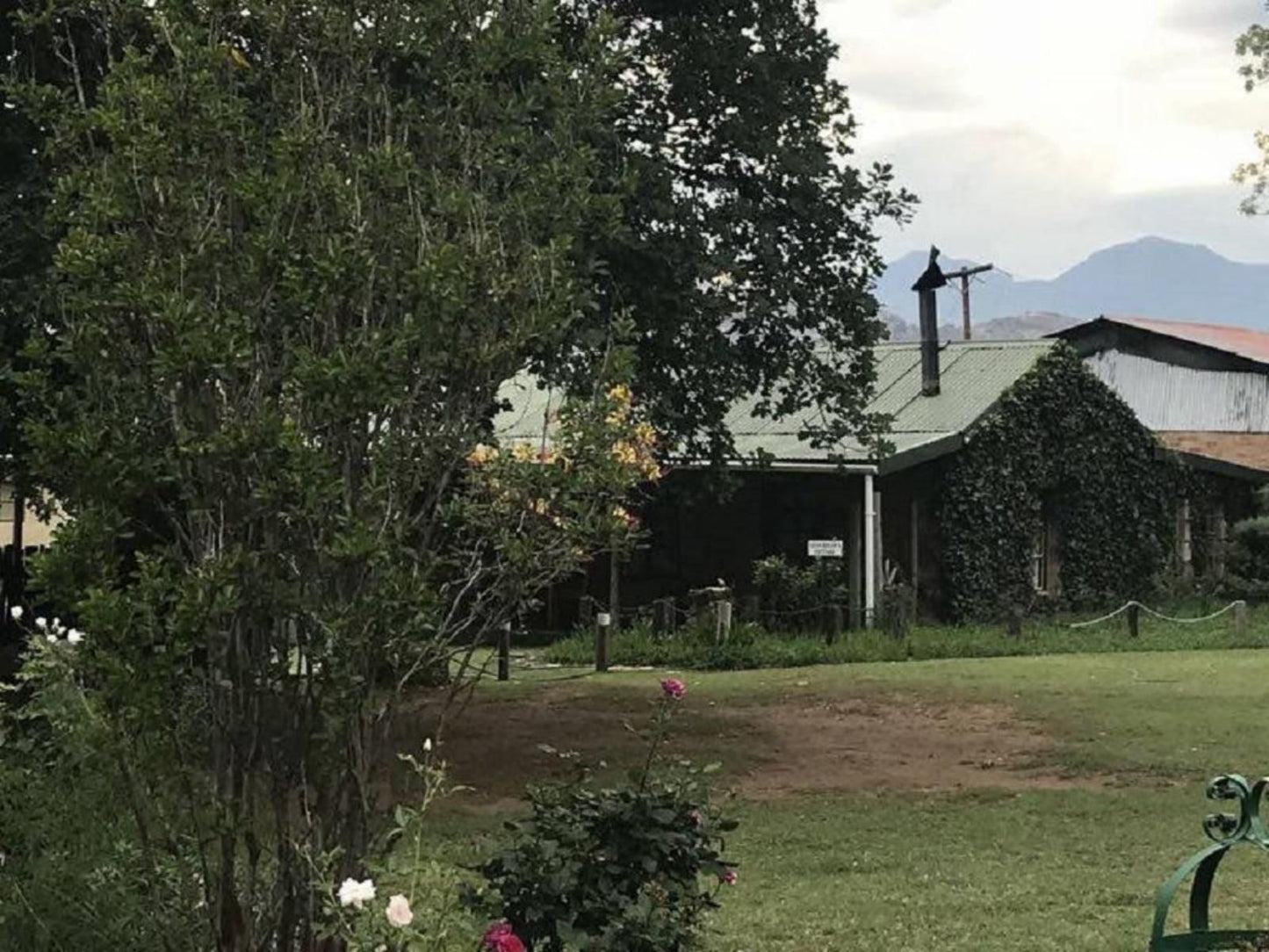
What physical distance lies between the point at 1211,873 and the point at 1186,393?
95.5 feet

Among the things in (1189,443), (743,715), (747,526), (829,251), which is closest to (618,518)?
(829,251)

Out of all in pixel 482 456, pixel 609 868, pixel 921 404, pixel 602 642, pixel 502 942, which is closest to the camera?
pixel 502 942

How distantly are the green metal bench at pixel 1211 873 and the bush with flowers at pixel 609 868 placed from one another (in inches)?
53.2

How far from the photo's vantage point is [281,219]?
4.68m

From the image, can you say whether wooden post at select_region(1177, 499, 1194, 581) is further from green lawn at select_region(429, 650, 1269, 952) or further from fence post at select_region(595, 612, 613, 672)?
fence post at select_region(595, 612, 613, 672)

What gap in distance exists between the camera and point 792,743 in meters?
14.1

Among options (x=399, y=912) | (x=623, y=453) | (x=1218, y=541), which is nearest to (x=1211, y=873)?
(x=623, y=453)

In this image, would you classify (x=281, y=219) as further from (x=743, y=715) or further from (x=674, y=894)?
(x=743, y=715)

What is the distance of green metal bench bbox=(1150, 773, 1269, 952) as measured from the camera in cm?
438

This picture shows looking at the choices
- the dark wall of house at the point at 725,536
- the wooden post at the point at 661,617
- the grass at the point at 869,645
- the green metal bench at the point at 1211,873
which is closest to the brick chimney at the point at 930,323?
the dark wall of house at the point at 725,536

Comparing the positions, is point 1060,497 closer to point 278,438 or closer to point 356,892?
point 278,438

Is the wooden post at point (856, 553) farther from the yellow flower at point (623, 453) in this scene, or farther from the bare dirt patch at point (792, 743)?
the yellow flower at point (623, 453)

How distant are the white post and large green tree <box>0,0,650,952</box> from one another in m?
19.1

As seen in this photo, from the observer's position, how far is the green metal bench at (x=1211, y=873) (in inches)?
172
